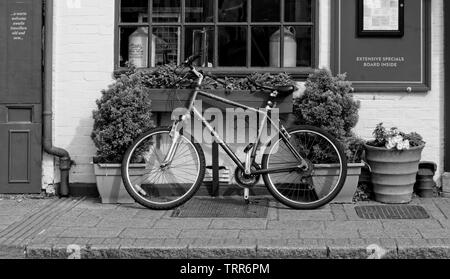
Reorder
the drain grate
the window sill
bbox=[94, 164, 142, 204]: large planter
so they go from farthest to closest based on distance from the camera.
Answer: the window sill
bbox=[94, 164, 142, 204]: large planter
the drain grate

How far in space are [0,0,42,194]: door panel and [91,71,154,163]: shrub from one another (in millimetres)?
880

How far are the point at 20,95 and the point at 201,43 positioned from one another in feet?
7.03

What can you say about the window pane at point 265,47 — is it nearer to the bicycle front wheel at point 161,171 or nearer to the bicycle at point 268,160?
the bicycle at point 268,160

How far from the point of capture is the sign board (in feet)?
25.9

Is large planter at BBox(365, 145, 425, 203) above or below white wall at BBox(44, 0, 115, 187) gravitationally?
below

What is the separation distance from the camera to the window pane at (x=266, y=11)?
8.09 m

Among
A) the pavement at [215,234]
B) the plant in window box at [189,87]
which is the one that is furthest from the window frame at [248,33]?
the pavement at [215,234]

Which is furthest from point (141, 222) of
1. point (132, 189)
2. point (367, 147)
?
point (367, 147)

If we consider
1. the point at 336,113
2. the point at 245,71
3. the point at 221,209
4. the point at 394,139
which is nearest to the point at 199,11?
the point at 245,71

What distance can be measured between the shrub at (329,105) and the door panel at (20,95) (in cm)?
302

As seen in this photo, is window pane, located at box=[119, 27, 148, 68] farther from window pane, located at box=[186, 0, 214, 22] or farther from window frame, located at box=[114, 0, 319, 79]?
window pane, located at box=[186, 0, 214, 22]

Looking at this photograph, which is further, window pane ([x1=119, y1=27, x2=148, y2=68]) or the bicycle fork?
window pane ([x1=119, y1=27, x2=148, y2=68])

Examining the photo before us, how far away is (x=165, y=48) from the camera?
8.24 meters

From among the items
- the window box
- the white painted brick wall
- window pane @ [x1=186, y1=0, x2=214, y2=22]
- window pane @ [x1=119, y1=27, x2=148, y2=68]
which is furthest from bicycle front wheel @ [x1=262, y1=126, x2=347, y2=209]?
window pane @ [x1=119, y1=27, x2=148, y2=68]
